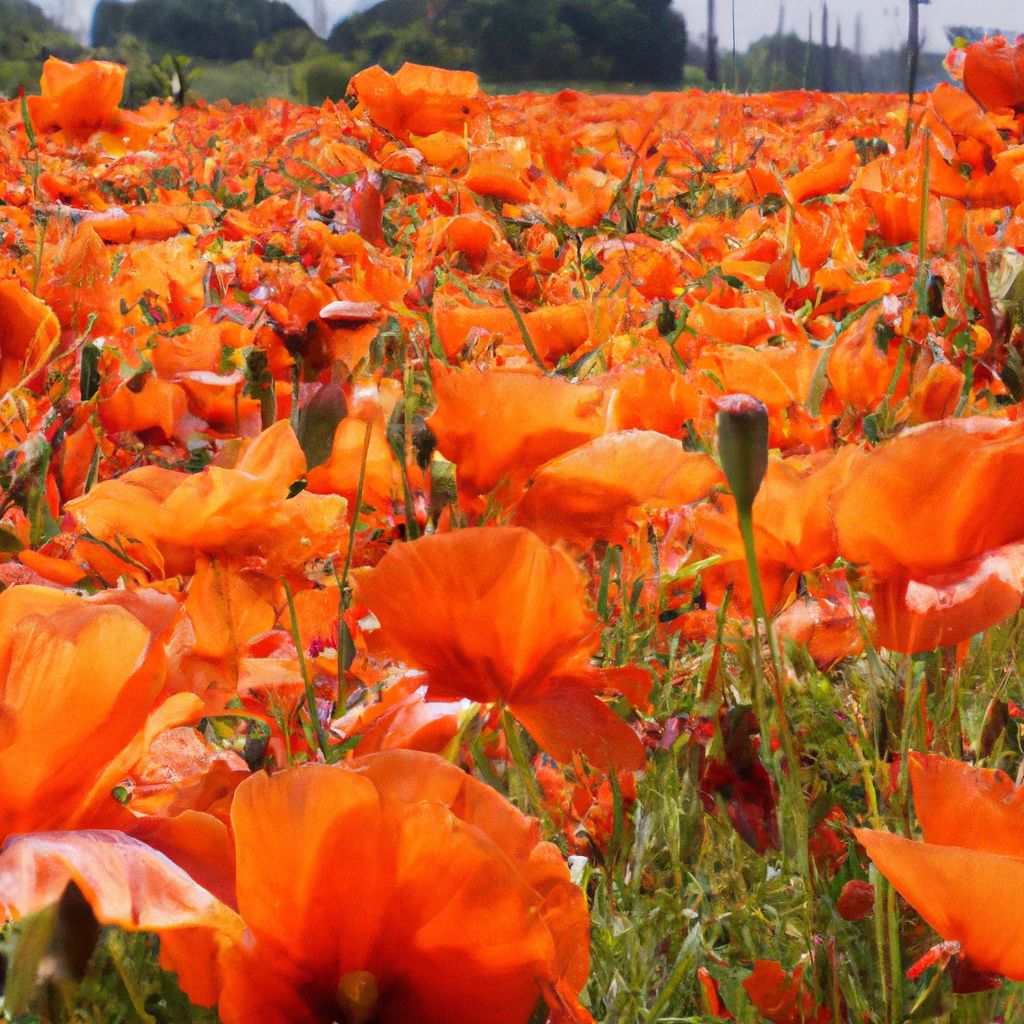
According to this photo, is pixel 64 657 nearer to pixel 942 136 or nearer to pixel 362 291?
pixel 362 291

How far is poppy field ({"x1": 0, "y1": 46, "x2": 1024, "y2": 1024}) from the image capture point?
0.35 m

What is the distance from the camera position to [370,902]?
35cm

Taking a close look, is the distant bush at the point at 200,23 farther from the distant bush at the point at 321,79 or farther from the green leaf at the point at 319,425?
the green leaf at the point at 319,425

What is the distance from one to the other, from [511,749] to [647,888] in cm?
17

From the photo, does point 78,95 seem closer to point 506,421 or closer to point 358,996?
point 506,421

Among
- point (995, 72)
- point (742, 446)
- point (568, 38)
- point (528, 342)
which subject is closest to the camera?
point (742, 446)

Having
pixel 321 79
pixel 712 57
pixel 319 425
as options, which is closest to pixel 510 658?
pixel 319 425

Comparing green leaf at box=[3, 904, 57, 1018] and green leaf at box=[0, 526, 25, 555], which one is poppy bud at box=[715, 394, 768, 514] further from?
green leaf at box=[0, 526, 25, 555]

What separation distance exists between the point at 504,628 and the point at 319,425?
0.27 meters

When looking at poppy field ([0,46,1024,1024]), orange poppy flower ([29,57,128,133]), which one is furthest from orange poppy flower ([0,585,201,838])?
orange poppy flower ([29,57,128,133])

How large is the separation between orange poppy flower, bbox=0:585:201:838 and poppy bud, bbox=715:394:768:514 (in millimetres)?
174

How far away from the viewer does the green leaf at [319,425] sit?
2.23 feet

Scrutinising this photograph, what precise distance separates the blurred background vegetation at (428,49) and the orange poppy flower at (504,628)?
24.5ft

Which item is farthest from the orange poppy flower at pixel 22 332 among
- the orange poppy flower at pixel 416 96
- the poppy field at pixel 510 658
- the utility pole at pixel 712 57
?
the utility pole at pixel 712 57
